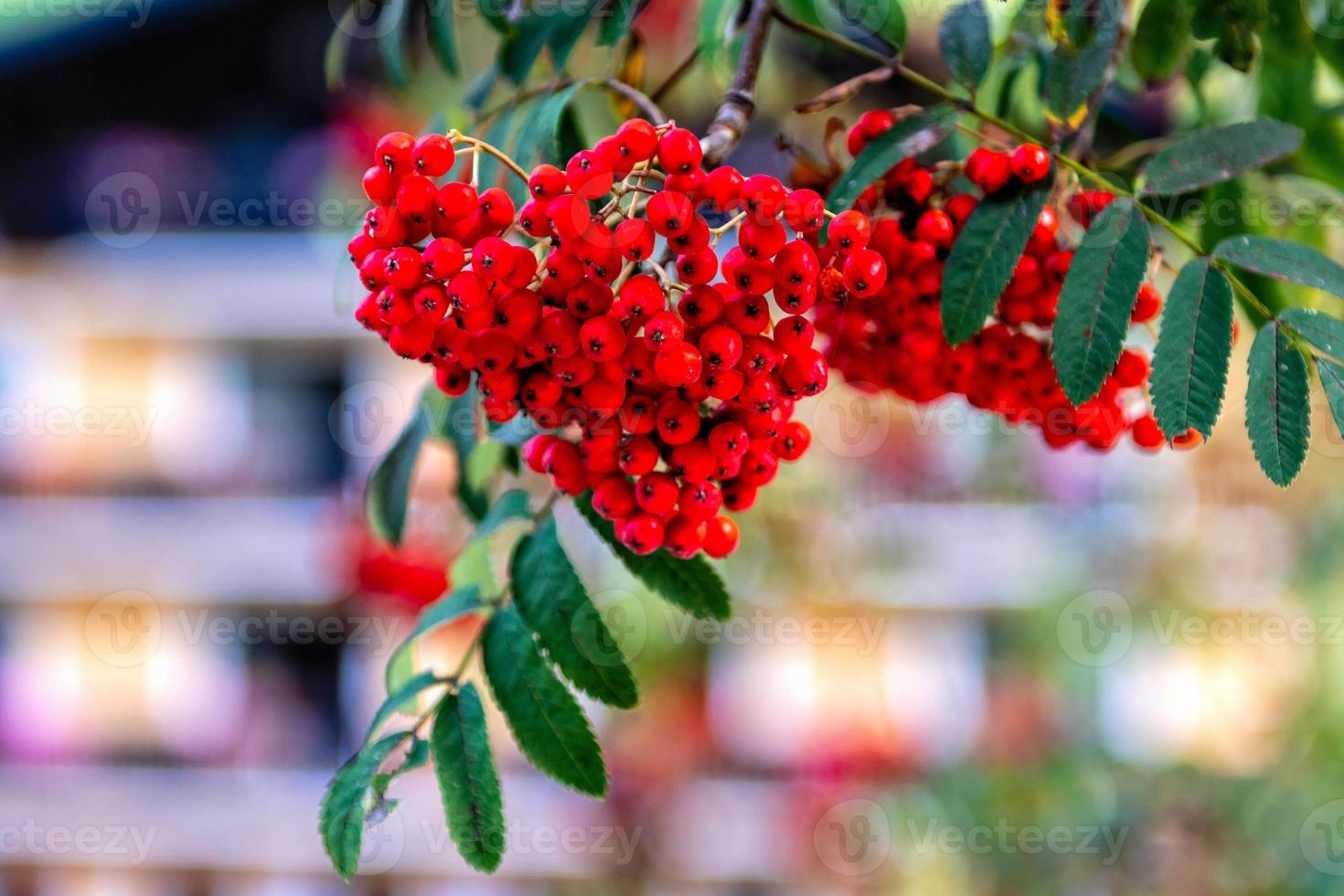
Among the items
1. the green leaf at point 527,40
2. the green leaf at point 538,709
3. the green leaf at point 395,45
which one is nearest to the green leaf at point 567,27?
the green leaf at point 527,40

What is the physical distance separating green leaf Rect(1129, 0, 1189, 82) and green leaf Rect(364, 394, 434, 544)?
0.53 metres

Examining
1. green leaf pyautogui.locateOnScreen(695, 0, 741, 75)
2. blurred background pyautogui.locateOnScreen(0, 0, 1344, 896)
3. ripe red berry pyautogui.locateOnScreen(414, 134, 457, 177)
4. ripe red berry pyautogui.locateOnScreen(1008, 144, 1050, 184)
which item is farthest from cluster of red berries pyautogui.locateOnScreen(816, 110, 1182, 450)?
blurred background pyautogui.locateOnScreen(0, 0, 1344, 896)

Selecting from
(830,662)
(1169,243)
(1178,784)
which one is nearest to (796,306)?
(1169,243)

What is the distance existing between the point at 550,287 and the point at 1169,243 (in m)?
1.22

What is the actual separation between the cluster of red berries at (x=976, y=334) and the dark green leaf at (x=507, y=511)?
21 cm

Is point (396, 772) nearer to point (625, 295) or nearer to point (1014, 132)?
point (625, 295)

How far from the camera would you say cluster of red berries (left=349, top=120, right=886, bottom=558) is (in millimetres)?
460

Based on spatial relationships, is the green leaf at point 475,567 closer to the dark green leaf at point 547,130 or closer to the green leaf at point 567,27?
the dark green leaf at point 547,130

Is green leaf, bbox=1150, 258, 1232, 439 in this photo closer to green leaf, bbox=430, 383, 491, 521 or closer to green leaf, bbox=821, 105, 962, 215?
green leaf, bbox=821, 105, 962, 215

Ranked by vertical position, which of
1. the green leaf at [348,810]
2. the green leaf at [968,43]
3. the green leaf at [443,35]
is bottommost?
the green leaf at [348,810]

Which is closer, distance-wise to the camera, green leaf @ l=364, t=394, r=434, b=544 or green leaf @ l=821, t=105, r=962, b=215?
green leaf @ l=821, t=105, r=962, b=215

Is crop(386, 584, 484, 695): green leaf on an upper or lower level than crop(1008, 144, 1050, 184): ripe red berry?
lower

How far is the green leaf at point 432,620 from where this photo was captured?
2.12 feet

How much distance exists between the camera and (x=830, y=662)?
9.70 ft
